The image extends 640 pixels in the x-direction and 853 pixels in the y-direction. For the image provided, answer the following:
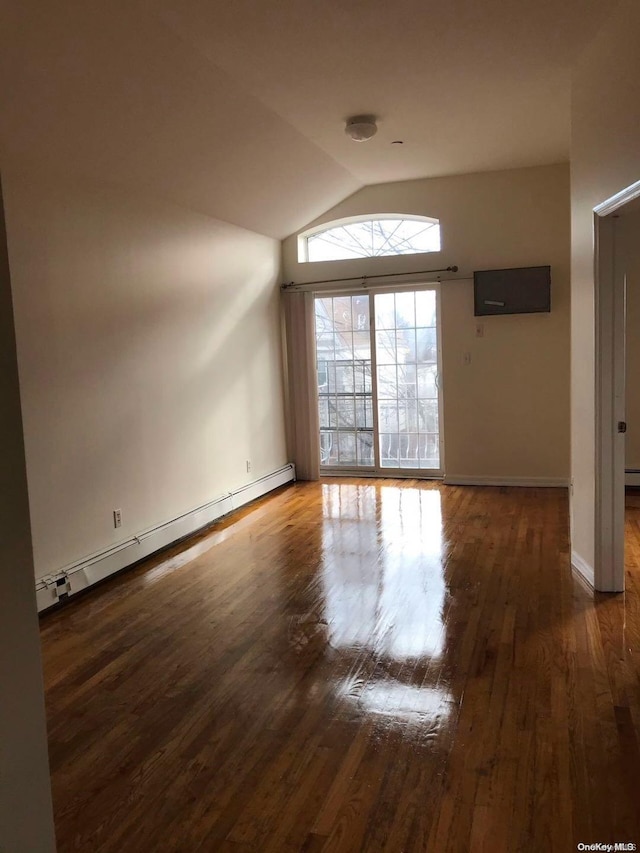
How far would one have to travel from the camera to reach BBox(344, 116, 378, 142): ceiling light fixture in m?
4.60

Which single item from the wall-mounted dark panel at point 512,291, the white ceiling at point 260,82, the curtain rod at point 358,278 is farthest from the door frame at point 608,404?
the curtain rod at point 358,278

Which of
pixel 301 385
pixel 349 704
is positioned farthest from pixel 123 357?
pixel 301 385

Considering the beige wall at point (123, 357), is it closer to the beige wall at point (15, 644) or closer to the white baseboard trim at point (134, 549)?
the white baseboard trim at point (134, 549)

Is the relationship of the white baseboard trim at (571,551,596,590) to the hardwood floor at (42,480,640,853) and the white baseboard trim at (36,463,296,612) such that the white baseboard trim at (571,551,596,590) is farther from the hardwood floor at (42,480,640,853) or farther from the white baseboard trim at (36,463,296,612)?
the white baseboard trim at (36,463,296,612)

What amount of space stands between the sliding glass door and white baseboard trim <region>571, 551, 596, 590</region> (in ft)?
9.34

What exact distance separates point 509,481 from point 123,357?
12.9ft

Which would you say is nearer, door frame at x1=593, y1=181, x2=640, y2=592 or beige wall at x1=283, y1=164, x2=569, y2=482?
door frame at x1=593, y1=181, x2=640, y2=592

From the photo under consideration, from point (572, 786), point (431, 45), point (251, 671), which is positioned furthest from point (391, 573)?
point (431, 45)

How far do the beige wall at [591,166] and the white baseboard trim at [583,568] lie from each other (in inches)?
1.4

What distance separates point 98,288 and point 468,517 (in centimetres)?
328

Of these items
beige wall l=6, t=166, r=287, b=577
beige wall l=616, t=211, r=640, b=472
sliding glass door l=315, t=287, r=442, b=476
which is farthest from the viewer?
Answer: sliding glass door l=315, t=287, r=442, b=476

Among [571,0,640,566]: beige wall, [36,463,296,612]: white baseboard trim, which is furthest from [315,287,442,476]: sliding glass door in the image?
[571,0,640,566]: beige wall

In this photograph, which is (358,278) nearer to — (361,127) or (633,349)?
(361,127)

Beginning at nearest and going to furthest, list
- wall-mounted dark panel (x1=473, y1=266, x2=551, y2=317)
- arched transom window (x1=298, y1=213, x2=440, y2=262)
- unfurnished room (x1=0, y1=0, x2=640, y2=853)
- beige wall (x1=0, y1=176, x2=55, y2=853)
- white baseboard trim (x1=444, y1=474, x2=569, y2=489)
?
beige wall (x1=0, y1=176, x2=55, y2=853) < unfurnished room (x1=0, y1=0, x2=640, y2=853) < wall-mounted dark panel (x1=473, y1=266, x2=551, y2=317) < white baseboard trim (x1=444, y1=474, x2=569, y2=489) < arched transom window (x1=298, y1=213, x2=440, y2=262)
